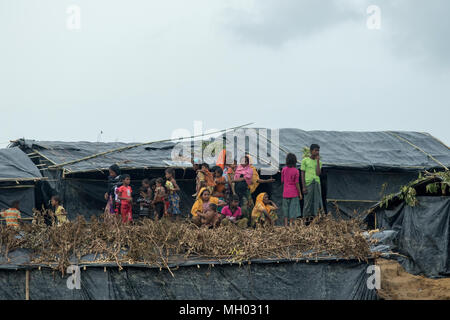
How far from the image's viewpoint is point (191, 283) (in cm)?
997

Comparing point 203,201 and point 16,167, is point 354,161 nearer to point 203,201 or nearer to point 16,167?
point 203,201

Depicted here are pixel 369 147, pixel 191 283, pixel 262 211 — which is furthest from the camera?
pixel 369 147

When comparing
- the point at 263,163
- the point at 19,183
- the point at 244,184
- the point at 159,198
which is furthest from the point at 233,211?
the point at 19,183

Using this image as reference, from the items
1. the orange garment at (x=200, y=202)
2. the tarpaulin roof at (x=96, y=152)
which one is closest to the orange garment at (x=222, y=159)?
the orange garment at (x=200, y=202)

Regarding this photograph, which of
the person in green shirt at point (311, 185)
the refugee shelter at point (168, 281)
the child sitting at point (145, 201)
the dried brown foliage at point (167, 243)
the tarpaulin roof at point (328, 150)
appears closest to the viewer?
the refugee shelter at point (168, 281)

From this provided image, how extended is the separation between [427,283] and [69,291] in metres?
6.18

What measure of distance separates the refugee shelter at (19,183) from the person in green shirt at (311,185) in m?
6.29

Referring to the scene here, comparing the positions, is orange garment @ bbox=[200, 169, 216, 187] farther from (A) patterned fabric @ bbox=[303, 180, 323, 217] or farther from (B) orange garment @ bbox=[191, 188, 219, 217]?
(A) patterned fabric @ bbox=[303, 180, 323, 217]

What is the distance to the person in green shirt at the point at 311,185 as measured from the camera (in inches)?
512

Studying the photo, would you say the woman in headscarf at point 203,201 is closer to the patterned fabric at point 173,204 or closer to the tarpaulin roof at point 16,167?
the patterned fabric at point 173,204

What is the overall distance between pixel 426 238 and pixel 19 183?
8.88 metres

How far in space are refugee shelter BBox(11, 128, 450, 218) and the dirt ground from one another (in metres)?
3.23

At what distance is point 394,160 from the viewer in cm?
1684

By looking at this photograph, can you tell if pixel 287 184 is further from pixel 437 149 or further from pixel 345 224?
pixel 437 149
